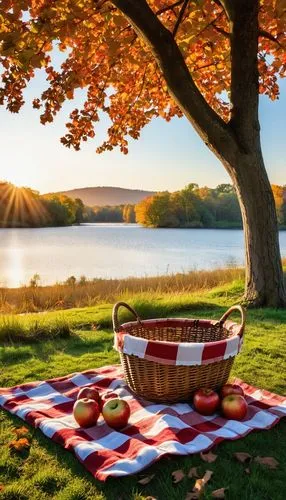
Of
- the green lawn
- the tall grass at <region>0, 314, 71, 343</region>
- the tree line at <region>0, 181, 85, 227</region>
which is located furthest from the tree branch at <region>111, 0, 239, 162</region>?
the tree line at <region>0, 181, 85, 227</region>

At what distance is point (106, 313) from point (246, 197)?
3135mm

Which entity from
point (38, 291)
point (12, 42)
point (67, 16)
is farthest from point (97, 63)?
point (38, 291)

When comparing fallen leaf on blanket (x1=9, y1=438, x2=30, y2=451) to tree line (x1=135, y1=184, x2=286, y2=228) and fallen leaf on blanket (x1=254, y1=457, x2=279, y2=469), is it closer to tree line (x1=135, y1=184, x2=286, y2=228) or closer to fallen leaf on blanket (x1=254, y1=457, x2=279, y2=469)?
fallen leaf on blanket (x1=254, y1=457, x2=279, y2=469)

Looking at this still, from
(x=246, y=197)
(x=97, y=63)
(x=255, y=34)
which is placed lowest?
(x=246, y=197)

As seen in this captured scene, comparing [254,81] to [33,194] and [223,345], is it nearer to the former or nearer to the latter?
[223,345]

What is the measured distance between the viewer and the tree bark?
25.7ft

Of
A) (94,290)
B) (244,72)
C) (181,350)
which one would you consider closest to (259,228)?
(244,72)

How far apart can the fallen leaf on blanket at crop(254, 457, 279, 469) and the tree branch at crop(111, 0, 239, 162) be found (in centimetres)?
578

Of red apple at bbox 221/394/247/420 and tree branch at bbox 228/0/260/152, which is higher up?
tree branch at bbox 228/0/260/152

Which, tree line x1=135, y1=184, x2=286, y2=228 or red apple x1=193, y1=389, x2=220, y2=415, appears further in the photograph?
tree line x1=135, y1=184, x2=286, y2=228

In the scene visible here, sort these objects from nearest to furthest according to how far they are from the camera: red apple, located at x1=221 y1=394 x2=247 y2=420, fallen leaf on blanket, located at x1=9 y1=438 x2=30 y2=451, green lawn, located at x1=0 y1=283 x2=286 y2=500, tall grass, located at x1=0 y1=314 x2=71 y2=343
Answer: green lawn, located at x1=0 y1=283 x2=286 y2=500
fallen leaf on blanket, located at x1=9 y1=438 x2=30 y2=451
red apple, located at x1=221 y1=394 x2=247 y2=420
tall grass, located at x1=0 y1=314 x2=71 y2=343

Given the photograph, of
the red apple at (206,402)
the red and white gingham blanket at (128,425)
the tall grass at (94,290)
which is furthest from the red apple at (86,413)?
the tall grass at (94,290)

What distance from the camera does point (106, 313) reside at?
317 inches

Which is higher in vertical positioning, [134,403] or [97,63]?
[97,63]
